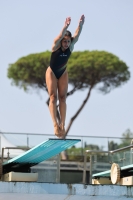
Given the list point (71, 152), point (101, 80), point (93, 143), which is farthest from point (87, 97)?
point (93, 143)

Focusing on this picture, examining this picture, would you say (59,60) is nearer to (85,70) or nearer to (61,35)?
(61,35)

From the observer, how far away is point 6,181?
12430mm

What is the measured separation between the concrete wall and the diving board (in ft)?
2.24

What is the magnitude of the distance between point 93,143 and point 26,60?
37.5 metres

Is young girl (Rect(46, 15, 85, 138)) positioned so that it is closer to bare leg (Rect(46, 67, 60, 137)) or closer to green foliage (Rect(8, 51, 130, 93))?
bare leg (Rect(46, 67, 60, 137))

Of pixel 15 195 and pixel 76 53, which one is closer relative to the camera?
pixel 15 195

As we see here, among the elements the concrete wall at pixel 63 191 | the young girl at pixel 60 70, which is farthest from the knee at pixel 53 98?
the concrete wall at pixel 63 191

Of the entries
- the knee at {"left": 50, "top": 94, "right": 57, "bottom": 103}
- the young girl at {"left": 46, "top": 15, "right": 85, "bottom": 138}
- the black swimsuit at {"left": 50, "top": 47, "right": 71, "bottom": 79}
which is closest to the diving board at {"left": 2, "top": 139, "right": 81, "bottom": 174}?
the young girl at {"left": 46, "top": 15, "right": 85, "bottom": 138}

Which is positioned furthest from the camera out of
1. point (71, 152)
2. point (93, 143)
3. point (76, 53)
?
point (76, 53)

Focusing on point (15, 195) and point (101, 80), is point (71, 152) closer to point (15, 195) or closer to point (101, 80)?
point (15, 195)

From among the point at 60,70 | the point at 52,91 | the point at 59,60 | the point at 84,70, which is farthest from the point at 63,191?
the point at 84,70

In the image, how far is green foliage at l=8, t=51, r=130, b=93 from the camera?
60.6 metres

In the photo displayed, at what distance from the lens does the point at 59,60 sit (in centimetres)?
1315

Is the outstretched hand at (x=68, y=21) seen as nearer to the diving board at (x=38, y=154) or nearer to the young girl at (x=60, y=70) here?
the young girl at (x=60, y=70)
